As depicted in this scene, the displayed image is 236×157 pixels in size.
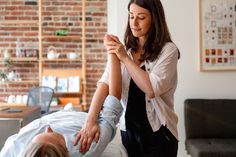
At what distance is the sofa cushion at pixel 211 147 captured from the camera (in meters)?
2.87

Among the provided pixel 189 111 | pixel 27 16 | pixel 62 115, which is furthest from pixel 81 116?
pixel 27 16

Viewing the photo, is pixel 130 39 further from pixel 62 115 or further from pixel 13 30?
pixel 13 30

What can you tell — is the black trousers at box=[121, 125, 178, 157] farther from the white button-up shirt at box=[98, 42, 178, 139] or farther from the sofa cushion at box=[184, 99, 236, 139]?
the sofa cushion at box=[184, 99, 236, 139]

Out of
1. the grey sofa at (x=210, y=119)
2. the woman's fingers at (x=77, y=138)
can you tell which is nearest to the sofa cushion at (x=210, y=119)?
the grey sofa at (x=210, y=119)

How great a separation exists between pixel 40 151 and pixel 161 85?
23.4 inches

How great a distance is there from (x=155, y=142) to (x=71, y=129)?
380 mm

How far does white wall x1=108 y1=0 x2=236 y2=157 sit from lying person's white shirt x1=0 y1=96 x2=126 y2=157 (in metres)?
2.22

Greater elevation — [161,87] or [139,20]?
[139,20]

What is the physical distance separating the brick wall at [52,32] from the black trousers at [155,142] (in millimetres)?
3800

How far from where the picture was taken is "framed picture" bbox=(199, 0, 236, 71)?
11.8 feet

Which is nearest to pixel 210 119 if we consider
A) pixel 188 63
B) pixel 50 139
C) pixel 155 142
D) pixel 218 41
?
pixel 188 63

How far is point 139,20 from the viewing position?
1486mm

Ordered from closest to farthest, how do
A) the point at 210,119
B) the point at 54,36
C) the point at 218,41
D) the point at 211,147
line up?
the point at 211,147 < the point at 210,119 < the point at 218,41 < the point at 54,36

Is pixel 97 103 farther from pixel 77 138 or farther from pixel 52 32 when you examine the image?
pixel 52 32
